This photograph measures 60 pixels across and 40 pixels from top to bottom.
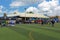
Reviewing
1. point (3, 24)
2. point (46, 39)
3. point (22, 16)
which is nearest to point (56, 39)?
point (46, 39)

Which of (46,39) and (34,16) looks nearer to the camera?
(46,39)

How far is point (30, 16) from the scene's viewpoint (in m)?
118

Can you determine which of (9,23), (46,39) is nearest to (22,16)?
(9,23)

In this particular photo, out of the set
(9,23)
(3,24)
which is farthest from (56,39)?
(9,23)

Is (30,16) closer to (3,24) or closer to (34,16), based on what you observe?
(34,16)

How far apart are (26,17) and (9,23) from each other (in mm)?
60362

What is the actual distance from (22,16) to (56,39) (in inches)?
3691

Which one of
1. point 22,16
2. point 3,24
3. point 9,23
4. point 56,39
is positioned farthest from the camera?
point 22,16

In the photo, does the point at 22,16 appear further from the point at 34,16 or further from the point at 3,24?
the point at 3,24

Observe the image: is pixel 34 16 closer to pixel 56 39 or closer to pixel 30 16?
pixel 30 16

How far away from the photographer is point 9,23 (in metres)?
56.6

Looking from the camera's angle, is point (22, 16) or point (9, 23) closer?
point (9, 23)

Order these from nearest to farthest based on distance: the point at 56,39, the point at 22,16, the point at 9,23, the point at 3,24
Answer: the point at 56,39 → the point at 3,24 → the point at 9,23 → the point at 22,16

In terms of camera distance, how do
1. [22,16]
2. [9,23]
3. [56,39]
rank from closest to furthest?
[56,39]
[9,23]
[22,16]
